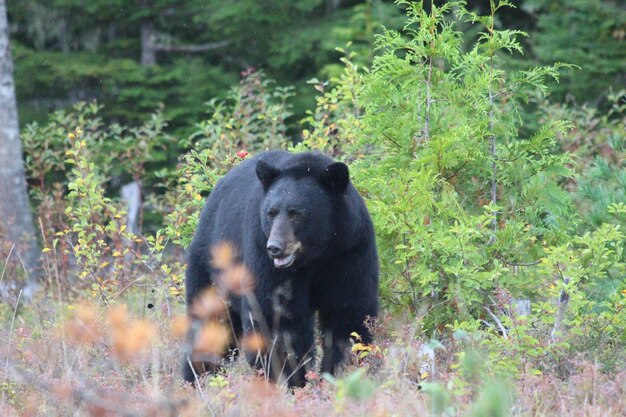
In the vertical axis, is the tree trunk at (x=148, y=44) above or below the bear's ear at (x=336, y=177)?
below

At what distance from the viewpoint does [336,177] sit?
6.18m

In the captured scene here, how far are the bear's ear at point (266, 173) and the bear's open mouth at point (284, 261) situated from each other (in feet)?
1.73

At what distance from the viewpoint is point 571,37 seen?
643 inches

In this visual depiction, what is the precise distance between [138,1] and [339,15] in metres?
3.48

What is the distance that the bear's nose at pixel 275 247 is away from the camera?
592 centimetres

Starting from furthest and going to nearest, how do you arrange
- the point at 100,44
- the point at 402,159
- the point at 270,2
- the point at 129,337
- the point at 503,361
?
1. the point at 100,44
2. the point at 270,2
3. the point at 402,159
4. the point at 503,361
5. the point at 129,337

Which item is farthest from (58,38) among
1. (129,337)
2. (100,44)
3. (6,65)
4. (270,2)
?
(129,337)

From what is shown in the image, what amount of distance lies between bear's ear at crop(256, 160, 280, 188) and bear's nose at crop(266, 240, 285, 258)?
493 mm

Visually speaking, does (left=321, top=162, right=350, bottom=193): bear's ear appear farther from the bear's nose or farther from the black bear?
the bear's nose

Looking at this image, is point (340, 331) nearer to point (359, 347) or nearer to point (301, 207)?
point (359, 347)

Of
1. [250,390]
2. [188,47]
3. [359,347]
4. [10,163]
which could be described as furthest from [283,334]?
[188,47]

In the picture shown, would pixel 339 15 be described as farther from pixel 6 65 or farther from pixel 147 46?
pixel 6 65

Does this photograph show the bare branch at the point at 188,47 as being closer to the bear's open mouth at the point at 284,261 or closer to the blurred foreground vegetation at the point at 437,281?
the blurred foreground vegetation at the point at 437,281

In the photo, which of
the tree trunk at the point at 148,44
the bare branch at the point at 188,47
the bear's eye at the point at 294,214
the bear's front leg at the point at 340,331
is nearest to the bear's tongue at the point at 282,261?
the bear's eye at the point at 294,214
